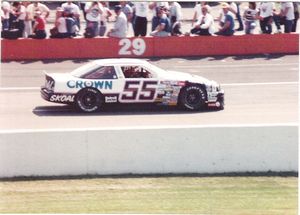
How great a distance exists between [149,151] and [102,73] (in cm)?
541

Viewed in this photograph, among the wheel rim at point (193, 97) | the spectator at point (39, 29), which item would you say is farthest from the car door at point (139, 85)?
the spectator at point (39, 29)

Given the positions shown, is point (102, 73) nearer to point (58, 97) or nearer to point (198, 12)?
point (58, 97)

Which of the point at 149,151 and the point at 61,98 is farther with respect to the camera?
the point at 61,98

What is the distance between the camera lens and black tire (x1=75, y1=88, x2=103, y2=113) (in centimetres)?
1645

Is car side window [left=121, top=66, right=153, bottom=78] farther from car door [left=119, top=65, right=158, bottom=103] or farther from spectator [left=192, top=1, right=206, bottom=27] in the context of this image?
spectator [left=192, top=1, right=206, bottom=27]

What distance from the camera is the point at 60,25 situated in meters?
23.1

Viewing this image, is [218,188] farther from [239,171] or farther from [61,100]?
[61,100]

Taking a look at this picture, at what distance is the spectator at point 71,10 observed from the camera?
76.6 ft

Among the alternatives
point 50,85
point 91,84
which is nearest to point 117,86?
point 91,84

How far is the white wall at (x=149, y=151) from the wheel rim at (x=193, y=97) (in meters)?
5.17

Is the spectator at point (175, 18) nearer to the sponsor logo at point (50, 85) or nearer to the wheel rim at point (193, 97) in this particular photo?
the wheel rim at point (193, 97)

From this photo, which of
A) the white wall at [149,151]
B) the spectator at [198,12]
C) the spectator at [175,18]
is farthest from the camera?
the spectator at [198,12]

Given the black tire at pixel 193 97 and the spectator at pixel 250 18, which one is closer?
the black tire at pixel 193 97

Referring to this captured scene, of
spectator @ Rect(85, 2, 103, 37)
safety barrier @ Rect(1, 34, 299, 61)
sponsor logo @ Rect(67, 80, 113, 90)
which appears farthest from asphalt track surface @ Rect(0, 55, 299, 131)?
spectator @ Rect(85, 2, 103, 37)
